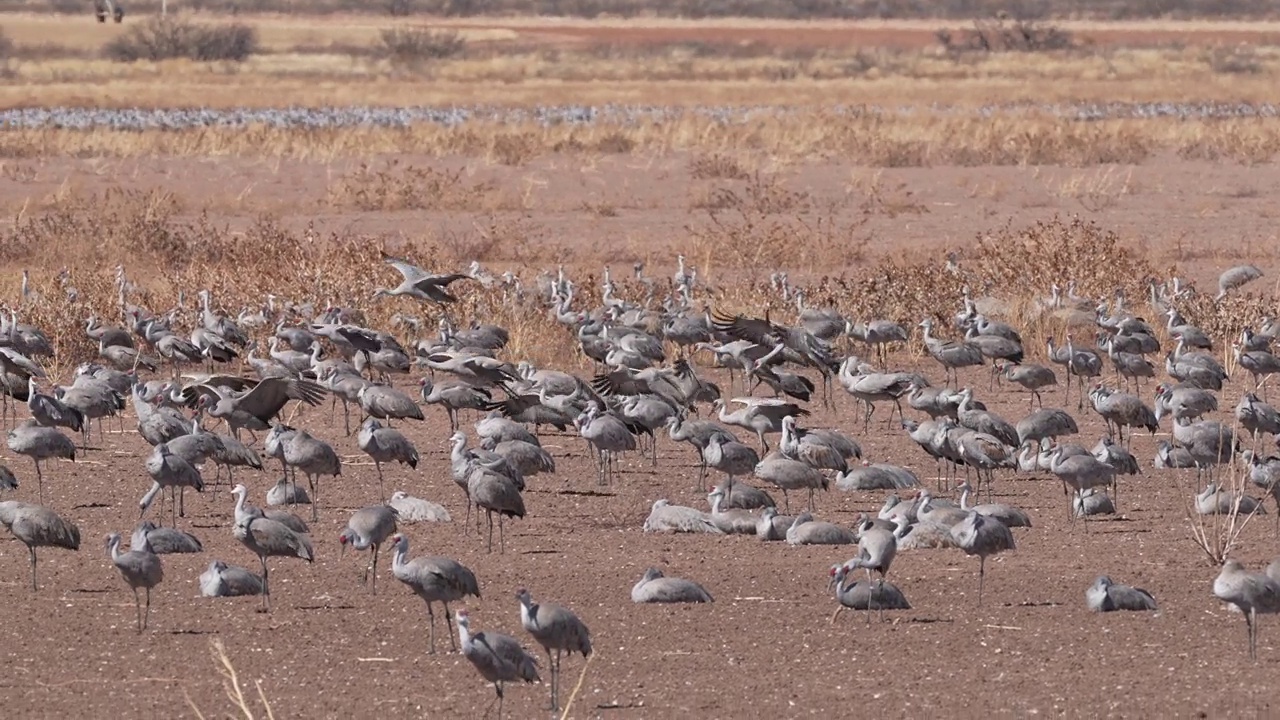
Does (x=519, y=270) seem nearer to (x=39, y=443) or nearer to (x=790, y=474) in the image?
(x=39, y=443)

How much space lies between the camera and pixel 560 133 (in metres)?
44.9

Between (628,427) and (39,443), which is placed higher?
(39,443)

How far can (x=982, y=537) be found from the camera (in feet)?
37.0

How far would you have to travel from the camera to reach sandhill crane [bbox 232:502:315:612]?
11.2 m

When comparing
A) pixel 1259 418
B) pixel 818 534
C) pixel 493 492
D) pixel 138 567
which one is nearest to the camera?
pixel 138 567

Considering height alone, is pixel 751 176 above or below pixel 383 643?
below

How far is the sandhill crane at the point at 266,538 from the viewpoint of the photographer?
11.2m

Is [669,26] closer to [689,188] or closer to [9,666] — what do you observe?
[689,188]

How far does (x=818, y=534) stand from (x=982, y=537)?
1688 mm

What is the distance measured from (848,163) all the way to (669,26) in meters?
85.4

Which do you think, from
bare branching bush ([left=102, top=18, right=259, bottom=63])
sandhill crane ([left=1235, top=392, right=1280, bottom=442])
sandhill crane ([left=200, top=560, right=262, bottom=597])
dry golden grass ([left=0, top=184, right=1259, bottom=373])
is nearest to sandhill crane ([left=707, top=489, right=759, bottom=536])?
sandhill crane ([left=200, top=560, right=262, bottom=597])

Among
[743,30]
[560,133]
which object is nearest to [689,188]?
[560,133]

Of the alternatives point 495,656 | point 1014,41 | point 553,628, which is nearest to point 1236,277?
point 553,628

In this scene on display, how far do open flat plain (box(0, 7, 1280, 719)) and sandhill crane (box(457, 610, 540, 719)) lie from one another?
45 centimetres
